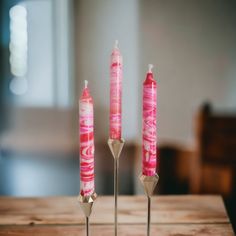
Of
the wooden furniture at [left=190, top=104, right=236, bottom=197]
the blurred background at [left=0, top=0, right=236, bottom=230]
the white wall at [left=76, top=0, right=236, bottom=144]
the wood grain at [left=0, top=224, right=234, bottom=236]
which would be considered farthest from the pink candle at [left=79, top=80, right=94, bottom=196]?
the white wall at [left=76, top=0, right=236, bottom=144]

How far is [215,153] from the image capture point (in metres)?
2.48

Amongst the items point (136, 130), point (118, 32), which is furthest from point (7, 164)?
point (118, 32)

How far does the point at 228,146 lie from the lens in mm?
2488

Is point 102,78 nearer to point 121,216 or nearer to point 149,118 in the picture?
point 121,216

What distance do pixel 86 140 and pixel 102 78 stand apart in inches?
123

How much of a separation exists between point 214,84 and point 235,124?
1.24 m

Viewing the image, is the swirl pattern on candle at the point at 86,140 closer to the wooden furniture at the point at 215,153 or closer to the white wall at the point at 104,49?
the wooden furniture at the point at 215,153

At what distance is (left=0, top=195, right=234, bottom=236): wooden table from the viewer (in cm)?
102

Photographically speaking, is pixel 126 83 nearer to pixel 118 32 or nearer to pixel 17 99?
pixel 118 32

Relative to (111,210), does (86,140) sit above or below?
above

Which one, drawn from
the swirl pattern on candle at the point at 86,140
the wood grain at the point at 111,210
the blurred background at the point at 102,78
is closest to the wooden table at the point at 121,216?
the wood grain at the point at 111,210

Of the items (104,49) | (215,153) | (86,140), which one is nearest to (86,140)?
(86,140)

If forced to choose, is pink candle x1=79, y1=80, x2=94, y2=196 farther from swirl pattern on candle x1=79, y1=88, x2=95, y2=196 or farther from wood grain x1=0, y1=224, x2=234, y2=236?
wood grain x1=0, y1=224, x2=234, y2=236

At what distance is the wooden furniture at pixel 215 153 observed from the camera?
2428 mm
